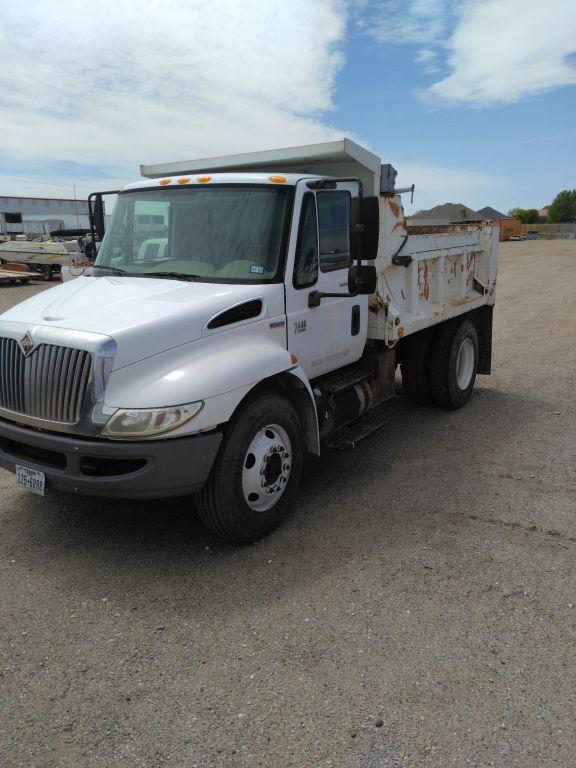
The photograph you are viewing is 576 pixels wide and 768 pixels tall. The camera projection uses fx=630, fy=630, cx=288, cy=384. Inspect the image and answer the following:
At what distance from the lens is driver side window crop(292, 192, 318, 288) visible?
178 inches

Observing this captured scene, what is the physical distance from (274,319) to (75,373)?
4.64 ft

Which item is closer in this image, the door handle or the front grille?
the front grille

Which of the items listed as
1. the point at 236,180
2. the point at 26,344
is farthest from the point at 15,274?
the point at 26,344

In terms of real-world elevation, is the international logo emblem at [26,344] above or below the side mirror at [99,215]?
below

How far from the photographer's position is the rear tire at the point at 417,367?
7.02m

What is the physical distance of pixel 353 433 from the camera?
18.5 feet

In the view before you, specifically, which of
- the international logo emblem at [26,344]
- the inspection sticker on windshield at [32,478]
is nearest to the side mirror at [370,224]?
the international logo emblem at [26,344]

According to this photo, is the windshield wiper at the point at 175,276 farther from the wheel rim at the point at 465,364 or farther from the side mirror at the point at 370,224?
the wheel rim at the point at 465,364

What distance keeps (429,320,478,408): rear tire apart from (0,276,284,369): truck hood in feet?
10.4

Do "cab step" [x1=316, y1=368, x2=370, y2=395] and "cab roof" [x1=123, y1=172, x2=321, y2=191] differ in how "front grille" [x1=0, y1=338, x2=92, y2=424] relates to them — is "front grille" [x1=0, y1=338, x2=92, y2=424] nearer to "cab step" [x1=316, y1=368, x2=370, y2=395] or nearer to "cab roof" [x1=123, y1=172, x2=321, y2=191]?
"cab roof" [x1=123, y1=172, x2=321, y2=191]

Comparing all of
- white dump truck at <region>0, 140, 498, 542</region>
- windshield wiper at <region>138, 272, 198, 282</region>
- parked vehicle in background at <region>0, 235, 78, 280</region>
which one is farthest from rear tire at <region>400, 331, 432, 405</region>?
parked vehicle in background at <region>0, 235, 78, 280</region>

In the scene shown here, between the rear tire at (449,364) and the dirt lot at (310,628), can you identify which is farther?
the rear tire at (449,364)

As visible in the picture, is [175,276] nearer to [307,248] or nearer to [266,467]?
[307,248]

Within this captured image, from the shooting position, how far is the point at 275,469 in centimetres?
430
